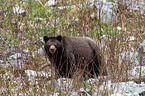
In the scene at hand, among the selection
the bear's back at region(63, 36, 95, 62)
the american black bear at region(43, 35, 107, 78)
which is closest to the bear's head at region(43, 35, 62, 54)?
the american black bear at region(43, 35, 107, 78)

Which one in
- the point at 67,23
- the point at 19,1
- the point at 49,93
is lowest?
the point at 49,93

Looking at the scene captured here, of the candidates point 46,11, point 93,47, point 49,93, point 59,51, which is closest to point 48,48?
point 59,51

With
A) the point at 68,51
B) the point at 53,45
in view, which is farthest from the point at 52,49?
the point at 68,51

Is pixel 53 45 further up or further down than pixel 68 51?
further up

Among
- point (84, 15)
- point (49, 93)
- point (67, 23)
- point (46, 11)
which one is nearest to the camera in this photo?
point (49, 93)

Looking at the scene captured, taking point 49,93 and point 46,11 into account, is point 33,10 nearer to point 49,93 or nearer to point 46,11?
point 46,11

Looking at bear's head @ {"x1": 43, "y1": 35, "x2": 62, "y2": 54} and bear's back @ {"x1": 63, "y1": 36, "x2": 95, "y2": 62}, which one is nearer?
bear's head @ {"x1": 43, "y1": 35, "x2": 62, "y2": 54}

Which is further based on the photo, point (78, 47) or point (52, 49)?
point (78, 47)

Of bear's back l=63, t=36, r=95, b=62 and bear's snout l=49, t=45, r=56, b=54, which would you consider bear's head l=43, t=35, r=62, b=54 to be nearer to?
bear's snout l=49, t=45, r=56, b=54

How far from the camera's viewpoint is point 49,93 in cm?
320

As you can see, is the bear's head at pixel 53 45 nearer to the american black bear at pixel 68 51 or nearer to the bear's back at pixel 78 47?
the american black bear at pixel 68 51

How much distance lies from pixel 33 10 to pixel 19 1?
75 cm

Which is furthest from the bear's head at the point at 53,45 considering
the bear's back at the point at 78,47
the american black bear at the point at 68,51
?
the bear's back at the point at 78,47

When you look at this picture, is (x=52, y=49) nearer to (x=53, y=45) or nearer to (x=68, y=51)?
(x=53, y=45)
